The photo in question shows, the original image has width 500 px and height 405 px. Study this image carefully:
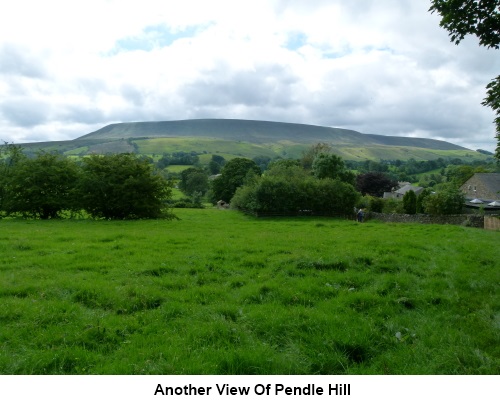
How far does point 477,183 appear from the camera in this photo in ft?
239

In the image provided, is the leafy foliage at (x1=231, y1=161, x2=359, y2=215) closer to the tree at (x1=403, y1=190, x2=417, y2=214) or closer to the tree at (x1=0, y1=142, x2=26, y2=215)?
the tree at (x1=403, y1=190, x2=417, y2=214)

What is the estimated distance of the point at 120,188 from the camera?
95.1 ft

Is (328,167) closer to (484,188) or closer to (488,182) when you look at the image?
(484,188)

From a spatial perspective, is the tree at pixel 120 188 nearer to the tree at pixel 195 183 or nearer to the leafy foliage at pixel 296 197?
the leafy foliage at pixel 296 197

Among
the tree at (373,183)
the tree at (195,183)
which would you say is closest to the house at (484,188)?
the tree at (373,183)

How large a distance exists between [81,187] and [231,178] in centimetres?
4864

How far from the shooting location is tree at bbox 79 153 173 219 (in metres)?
29.1

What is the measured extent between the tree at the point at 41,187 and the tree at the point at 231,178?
154ft

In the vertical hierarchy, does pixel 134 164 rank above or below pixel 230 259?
above

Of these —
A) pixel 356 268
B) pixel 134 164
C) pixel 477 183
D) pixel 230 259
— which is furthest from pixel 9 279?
pixel 477 183

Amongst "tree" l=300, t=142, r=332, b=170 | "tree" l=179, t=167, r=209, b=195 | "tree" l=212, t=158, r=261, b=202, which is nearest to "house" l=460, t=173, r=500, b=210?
"tree" l=300, t=142, r=332, b=170

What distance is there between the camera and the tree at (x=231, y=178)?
7609 centimetres
